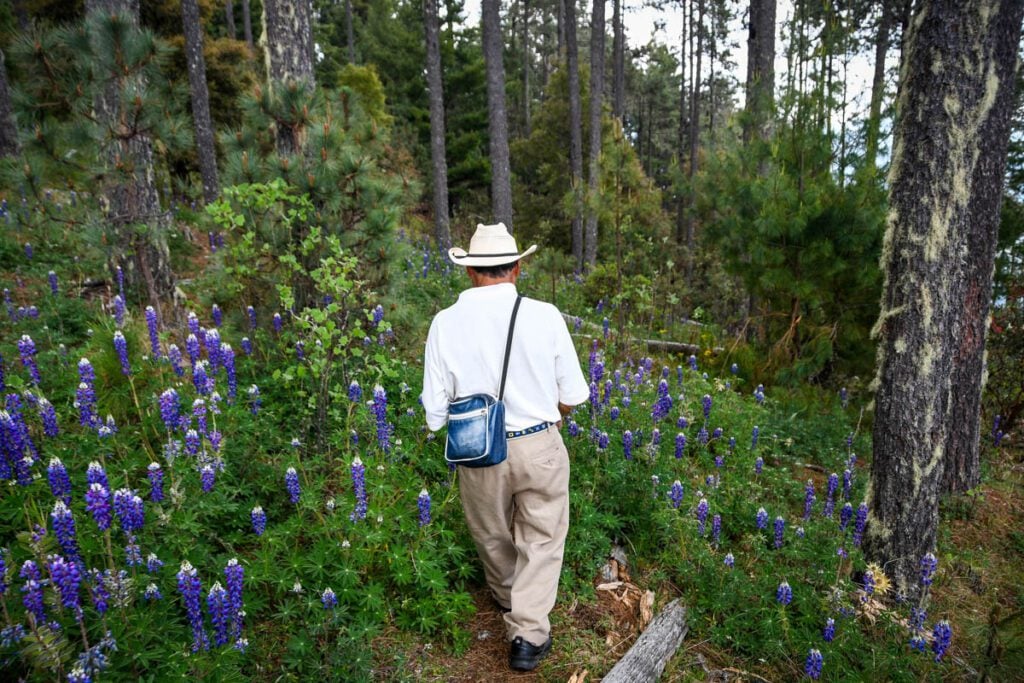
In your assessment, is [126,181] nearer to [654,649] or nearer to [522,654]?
[522,654]

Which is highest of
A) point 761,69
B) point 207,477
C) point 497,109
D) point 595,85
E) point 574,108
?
point 595,85

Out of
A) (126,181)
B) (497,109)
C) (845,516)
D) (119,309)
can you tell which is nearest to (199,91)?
(497,109)

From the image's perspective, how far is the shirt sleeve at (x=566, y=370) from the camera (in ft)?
9.85

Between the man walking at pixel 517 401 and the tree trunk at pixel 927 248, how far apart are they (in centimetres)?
244

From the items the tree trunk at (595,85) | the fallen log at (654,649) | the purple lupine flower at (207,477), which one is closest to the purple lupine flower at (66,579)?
the purple lupine flower at (207,477)

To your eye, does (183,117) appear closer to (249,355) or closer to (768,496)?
(249,355)

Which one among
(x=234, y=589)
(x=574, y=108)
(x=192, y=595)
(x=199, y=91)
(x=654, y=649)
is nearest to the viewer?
(x=192, y=595)

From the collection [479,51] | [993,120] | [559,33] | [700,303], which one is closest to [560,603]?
[993,120]

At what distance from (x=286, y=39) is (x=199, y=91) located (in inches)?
333

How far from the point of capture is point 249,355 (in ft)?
16.1

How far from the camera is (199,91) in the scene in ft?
40.0

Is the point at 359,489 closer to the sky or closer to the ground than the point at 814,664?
closer to the sky

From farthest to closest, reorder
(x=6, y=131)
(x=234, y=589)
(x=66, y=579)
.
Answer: (x=6, y=131)
(x=234, y=589)
(x=66, y=579)

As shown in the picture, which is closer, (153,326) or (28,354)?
(28,354)
